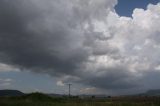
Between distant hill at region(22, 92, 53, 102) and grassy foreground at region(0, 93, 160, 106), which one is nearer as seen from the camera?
grassy foreground at region(0, 93, 160, 106)

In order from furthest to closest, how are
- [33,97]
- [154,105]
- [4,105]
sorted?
[33,97] < [154,105] < [4,105]

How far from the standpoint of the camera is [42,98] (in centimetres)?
8200

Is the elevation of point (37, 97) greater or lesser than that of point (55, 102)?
greater

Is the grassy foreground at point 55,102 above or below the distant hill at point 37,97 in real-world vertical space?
below

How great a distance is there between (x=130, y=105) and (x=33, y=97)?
99.6ft

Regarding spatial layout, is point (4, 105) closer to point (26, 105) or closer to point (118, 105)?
point (26, 105)

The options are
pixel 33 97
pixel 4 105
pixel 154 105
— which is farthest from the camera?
pixel 33 97

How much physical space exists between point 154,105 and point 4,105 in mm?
27139

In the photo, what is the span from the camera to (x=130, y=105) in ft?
197

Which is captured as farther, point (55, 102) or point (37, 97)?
point (37, 97)

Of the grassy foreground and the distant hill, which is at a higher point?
the distant hill

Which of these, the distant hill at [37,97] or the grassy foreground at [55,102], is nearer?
the grassy foreground at [55,102]

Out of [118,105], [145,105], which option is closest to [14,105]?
[118,105]

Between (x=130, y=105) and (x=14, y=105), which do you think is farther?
(x=130, y=105)
